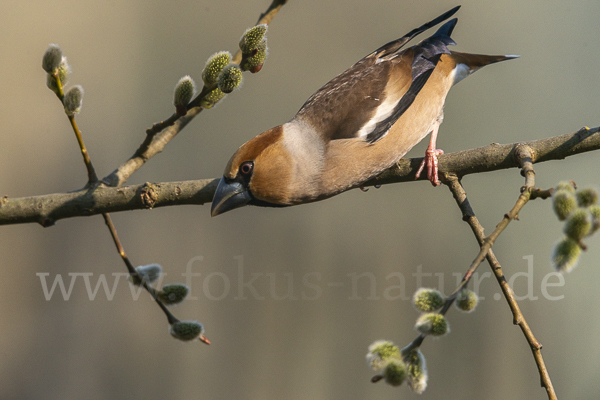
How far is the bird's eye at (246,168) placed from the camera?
2.00 meters

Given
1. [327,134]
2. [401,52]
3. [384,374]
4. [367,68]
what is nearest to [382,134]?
[327,134]

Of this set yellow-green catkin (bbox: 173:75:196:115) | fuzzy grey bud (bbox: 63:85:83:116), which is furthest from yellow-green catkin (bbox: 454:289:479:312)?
fuzzy grey bud (bbox: 63:85:83:116)

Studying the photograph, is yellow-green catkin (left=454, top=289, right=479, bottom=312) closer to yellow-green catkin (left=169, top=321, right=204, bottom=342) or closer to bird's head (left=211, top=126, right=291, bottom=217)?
yellow-green catkin (left=169, top=321, right=204, bottom=342)

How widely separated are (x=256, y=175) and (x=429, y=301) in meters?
0.99

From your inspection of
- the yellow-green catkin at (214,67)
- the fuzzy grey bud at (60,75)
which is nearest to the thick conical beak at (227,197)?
the yellow-green catkin at (214,67)

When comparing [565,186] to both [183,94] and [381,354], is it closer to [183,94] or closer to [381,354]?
[381,354]

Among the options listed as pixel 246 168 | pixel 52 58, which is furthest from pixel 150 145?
pixel 52 58

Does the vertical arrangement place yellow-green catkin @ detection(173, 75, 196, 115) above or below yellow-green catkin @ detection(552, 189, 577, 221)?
below

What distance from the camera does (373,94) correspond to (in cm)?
240

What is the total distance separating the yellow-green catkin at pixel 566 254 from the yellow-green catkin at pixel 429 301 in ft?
0.91

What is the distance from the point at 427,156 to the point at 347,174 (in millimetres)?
344

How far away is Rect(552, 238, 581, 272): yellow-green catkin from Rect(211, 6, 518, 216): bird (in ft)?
2.69

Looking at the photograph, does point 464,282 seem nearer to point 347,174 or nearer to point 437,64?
point 347,174

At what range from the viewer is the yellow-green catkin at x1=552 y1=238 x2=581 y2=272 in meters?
1.13
